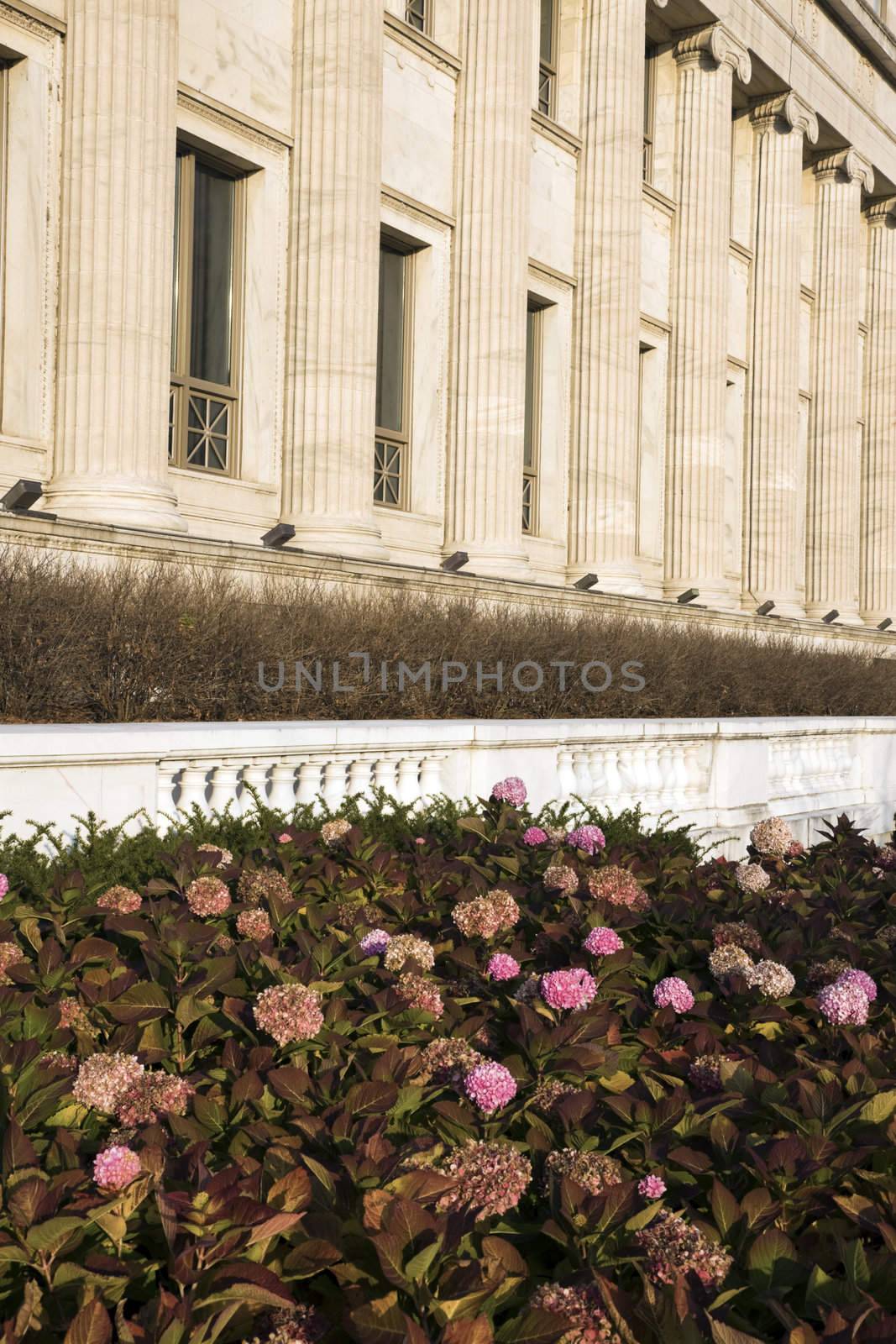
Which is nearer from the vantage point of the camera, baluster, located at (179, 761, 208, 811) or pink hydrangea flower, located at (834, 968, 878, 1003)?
pink hydrangea flower, located at (834, 968, 878, 1003)

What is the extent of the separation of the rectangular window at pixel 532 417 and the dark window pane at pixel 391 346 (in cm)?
351

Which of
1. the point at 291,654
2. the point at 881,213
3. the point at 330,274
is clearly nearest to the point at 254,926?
the point at 291,654

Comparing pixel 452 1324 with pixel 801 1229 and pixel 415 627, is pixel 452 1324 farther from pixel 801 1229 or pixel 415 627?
pixel 415 627

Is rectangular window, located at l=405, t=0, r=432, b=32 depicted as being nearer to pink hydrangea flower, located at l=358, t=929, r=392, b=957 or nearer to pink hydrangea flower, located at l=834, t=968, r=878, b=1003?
pink hydrangea flower, located at l=358, t=929, r=392, b=957

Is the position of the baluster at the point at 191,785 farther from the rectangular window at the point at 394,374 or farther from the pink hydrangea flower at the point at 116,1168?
the rectangular window at the point at 394,374

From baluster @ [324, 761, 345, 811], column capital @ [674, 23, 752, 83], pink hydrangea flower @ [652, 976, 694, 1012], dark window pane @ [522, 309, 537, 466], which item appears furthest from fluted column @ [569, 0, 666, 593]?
pink hydrangea flower @ [652, 976, 694, 1012]

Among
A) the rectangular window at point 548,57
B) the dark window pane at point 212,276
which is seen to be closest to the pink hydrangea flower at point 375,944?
the dark window pane at point 212,276

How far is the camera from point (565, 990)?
348 cm

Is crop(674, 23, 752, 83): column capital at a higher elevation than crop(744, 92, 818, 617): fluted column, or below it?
higher

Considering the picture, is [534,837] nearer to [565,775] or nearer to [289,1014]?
[289,1014]

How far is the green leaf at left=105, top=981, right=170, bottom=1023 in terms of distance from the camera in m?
3.51

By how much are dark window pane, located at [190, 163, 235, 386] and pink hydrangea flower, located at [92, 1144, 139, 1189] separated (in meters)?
16.1

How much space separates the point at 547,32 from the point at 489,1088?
79.8 feet

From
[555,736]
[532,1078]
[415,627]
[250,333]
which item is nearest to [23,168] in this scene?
[250,333]
